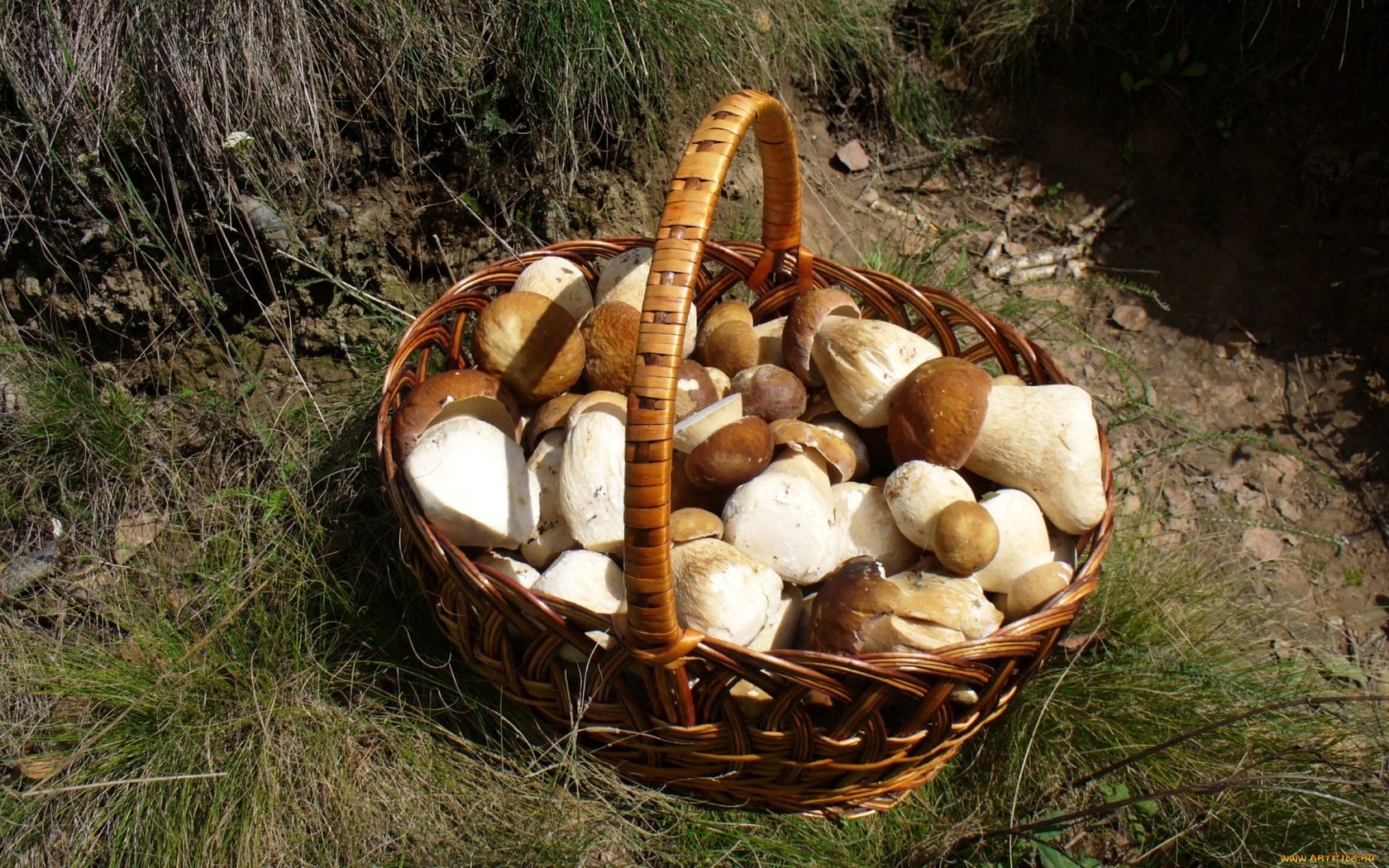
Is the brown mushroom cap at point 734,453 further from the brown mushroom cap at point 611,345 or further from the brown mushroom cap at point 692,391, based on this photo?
the brown mushroom cap at point 611,345

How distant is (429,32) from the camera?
8.51 ft

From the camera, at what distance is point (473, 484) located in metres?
1.75

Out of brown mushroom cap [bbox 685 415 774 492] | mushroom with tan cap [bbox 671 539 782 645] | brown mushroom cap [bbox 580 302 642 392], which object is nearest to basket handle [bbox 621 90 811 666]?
mushroom with tan cap [bbox 671 539 782 645]

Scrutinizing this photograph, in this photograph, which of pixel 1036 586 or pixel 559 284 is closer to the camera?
pixel 1036 586

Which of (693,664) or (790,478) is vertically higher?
(790,478)

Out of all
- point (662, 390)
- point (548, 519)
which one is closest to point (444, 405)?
point (548, 519)

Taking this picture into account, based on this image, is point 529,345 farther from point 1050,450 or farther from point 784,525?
point 1050,450

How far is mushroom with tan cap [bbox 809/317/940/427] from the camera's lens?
1.95 m

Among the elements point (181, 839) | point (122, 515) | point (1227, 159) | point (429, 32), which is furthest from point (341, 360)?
point (1227, 159)

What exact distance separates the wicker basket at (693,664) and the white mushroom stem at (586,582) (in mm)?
102

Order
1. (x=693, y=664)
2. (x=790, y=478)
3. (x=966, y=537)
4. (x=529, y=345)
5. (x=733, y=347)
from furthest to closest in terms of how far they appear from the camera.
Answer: (x=733, y=347) < (x=529, y=345) < (x=790, y=478) < (x=966, y=537) < (x=693, y=664)

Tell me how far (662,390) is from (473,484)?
54 centimetres

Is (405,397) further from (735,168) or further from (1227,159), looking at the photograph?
(1227,159)

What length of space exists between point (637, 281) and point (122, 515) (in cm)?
144
